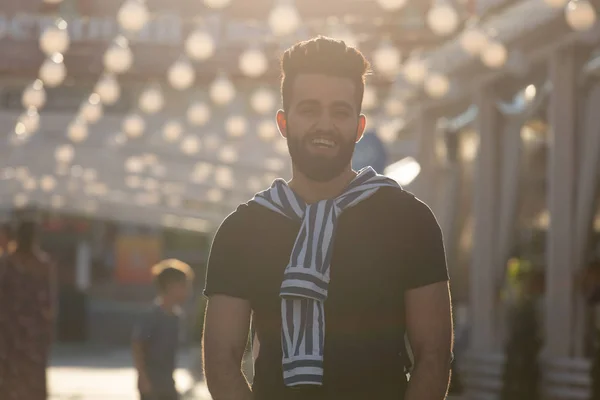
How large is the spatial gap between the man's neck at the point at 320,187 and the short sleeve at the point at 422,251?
0.56 feet

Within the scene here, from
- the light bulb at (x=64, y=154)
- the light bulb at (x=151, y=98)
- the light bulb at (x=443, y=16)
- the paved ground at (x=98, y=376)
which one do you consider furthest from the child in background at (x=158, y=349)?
the light bulb at (x=64, y=154)

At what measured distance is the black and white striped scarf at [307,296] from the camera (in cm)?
366

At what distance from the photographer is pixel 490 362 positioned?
15.2 m

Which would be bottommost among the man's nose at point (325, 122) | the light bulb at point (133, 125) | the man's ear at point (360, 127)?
the man's nose at point (325, 122)

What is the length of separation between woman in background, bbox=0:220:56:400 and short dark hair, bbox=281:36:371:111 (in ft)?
23.6

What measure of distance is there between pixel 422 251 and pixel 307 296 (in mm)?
294

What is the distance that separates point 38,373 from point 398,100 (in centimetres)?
889

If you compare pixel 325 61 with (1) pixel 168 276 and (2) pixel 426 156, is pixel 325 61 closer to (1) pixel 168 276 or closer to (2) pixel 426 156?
(1) pixel 168 276

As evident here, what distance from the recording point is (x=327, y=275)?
3.69 meters

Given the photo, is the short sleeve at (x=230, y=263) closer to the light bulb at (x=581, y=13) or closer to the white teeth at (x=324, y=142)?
the white teeth at (x=324, y=142)

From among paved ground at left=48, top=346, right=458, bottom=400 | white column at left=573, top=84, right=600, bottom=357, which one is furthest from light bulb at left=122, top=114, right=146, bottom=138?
white column at left=573, top=84, right=600, bottom=357

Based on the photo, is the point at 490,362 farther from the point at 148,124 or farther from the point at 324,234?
the point at 324,234

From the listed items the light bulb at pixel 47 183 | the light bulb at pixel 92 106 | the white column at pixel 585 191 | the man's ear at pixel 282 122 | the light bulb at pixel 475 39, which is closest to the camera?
the man's ear at pixel 282 122

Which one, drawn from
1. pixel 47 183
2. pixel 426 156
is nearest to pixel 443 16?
pixel 426 156
